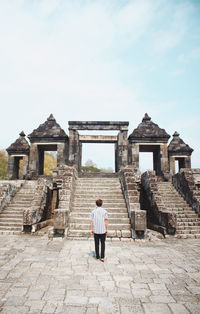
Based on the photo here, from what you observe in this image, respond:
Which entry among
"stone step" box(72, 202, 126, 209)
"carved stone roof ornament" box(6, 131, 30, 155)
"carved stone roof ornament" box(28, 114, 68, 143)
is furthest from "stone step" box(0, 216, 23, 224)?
"carved stone roof ornament" box(6, 131, 30, 155)

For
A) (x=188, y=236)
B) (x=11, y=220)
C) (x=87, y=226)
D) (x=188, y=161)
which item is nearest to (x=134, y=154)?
(x=188, y=161)

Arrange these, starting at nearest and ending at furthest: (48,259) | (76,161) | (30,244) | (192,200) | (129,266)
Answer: (129,266), (48,259), (30,244), (192,200), (76,161)

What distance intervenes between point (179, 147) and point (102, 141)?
264 inches

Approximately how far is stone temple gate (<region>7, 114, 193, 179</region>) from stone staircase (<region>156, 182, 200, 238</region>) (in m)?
3.72

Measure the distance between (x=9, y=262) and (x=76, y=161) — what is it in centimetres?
974

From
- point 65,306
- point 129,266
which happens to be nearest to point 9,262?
point 65,306

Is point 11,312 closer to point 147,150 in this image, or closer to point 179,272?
point 179,272

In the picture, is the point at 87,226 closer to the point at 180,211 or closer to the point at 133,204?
the point at 133,204

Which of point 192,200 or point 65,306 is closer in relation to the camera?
point 65,306

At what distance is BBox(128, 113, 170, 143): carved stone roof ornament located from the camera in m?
14.3

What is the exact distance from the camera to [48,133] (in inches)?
583

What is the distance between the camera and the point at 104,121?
1369cm

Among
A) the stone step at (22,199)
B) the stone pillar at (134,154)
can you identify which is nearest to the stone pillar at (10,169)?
the stone step at (22,199)

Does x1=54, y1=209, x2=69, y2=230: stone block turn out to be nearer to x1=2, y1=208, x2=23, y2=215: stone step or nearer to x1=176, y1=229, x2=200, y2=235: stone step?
x1=2, y1=208, x2=23, y2=215: stone step
